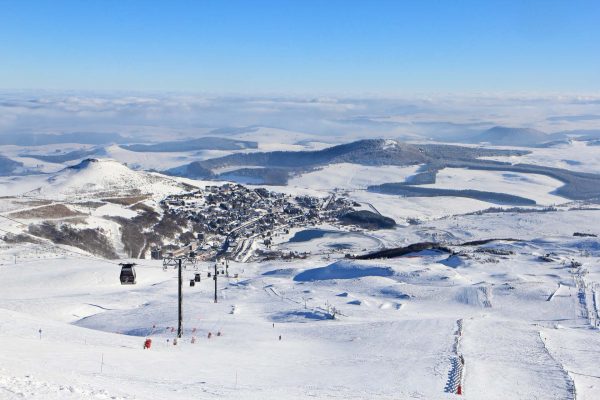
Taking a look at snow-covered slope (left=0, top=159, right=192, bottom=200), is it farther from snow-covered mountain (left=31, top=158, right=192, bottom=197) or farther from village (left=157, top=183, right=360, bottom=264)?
village (left=157, top=183, right=360, bottom=264)

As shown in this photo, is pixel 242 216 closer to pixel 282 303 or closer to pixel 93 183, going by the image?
pixel 93 183

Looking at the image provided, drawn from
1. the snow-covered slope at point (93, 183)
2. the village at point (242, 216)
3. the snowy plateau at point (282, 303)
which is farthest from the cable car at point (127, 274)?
the snow-covered slope at point (93, 183)

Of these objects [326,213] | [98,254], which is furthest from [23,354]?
[326,213]

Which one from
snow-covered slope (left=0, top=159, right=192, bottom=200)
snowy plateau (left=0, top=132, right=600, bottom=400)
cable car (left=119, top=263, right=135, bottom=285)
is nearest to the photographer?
snowy plateau (left=0, top=132, right=600, bottom=400)

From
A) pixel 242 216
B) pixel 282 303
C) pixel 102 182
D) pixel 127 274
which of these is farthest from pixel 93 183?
pixel 127 274

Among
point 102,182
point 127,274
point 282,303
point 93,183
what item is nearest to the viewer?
point 127,274

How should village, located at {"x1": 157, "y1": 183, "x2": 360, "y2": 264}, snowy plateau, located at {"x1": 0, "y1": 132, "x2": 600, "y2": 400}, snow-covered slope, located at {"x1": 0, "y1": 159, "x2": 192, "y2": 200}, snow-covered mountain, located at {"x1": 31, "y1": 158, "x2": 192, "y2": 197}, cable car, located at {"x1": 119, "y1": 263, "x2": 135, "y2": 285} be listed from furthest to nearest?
snow-covered mountain, located at {"x1": 31, "y1": 158, "x2": 192, "y2": 197} < snow-covered slope, located at {"x1": 0, "y1": 159, "x2": 192, "y2": 200} < village, located at {"x1": 157, "y1": 183, "x2": 360, "y2": 264} < cable car, located at {"x1": 119, "y1": 263, "x2": 135, "y2": 285} < snowy plateau, located at {"x1": 0, "y1": 132, "x2": 600, "y2": 400}

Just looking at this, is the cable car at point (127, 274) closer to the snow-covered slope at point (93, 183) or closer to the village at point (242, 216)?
the village at point (242, 216)

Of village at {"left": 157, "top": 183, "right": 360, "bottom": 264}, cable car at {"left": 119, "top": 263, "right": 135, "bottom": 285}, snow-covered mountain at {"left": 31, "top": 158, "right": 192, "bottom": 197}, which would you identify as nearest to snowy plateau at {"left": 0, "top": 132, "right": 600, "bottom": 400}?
village at {"left": 157, "top": 183, "right": 360, "bottom": 264}
